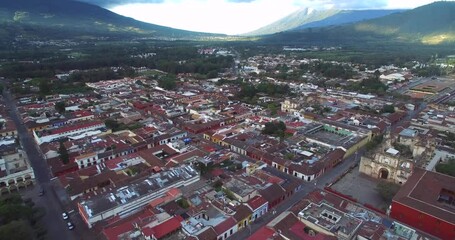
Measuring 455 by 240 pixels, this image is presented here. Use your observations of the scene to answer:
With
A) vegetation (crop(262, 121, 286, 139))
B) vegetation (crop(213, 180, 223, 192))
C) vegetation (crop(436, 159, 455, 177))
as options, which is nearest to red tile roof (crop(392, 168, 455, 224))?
vegetation (crop(436, 159, 455, 177))

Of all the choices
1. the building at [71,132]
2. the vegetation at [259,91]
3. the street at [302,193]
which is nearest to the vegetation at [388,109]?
the street at [302,193]

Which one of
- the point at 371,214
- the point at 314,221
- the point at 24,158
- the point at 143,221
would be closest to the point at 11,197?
the point at 24,158

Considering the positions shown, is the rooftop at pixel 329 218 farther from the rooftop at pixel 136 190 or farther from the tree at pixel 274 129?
the tree at pixel 274 129

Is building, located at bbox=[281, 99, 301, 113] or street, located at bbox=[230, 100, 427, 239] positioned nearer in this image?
street, located at bbox=[230, 100, 427, 239]

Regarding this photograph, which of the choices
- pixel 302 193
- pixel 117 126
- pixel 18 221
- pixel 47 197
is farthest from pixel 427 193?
pixel 117 126

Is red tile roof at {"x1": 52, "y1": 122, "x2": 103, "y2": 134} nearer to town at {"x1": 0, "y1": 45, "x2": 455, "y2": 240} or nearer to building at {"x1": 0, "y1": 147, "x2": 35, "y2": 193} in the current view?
town at {"x1": 0, "y1": 45, "x2": 455, "y2": 240}

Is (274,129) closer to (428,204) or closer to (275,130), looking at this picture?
(275,130)

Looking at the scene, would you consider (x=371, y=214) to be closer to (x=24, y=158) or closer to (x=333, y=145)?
(x=333, y=145)
